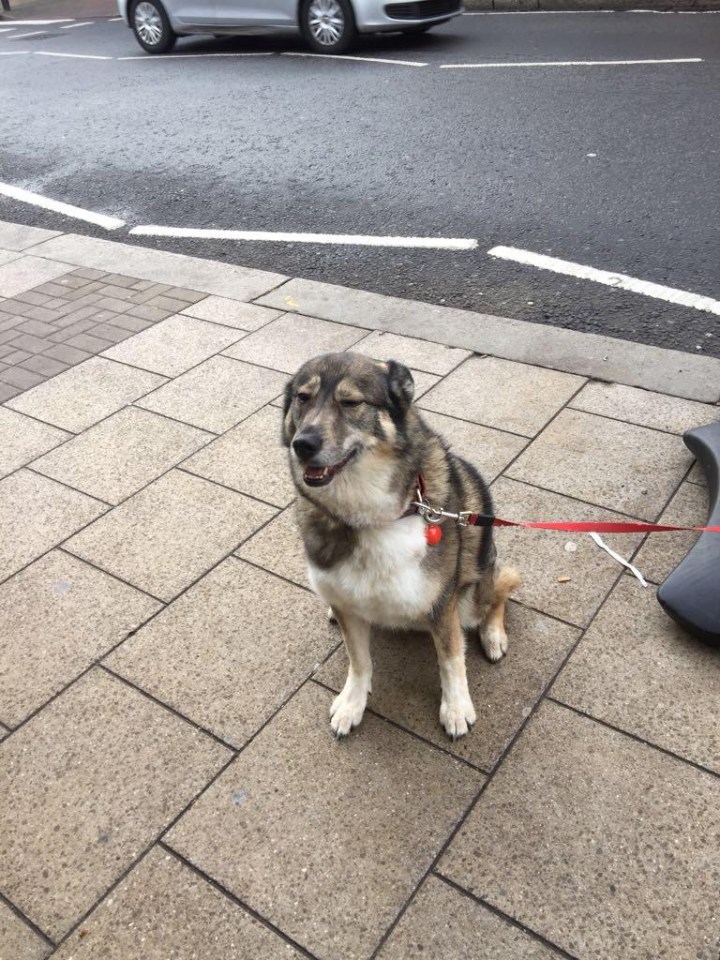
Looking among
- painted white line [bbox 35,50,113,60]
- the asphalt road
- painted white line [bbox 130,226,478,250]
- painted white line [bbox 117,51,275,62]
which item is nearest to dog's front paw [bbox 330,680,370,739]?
the asphalt road

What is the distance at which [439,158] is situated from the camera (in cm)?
822

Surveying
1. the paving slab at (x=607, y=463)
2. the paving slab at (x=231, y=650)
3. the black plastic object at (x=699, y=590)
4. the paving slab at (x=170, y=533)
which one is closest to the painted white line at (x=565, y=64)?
the paving slab at (x=607, y=463)

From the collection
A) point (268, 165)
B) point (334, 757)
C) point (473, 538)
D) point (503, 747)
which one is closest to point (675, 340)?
point (473, 538)

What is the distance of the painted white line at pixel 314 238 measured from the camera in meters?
6.46

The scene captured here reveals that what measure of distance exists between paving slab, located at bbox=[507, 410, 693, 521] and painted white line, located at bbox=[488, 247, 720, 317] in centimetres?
157

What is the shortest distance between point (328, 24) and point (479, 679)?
502 inches

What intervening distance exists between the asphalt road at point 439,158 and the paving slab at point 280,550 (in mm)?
2561

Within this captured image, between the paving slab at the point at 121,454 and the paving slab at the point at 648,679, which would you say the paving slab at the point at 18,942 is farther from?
the paving slab at the point at 121,454

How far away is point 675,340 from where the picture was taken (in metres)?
4.87

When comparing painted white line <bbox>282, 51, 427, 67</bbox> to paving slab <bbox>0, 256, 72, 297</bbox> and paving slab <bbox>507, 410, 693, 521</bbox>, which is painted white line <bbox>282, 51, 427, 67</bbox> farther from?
paving slab <bbox>507, 410, 693, 521</bbox>

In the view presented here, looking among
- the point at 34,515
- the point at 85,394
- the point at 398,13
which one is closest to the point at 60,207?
the point at 85,394

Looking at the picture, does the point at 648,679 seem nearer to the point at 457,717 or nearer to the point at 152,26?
the point at 457,717

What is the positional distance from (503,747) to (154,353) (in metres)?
3.77

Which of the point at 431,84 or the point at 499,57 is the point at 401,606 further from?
the point at 499,57
